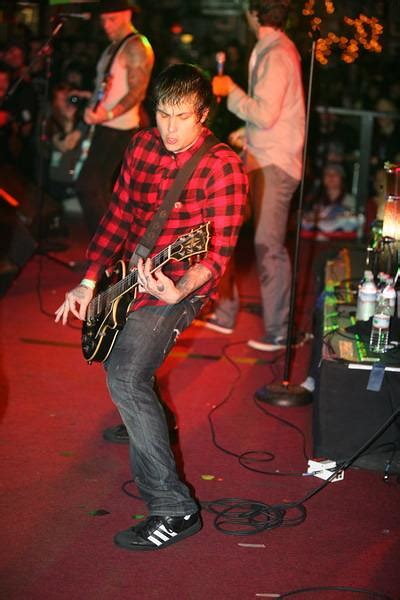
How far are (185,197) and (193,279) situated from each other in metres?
0.41

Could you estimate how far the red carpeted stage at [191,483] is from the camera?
11.8 ft

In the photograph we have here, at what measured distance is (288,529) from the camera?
4.05 metres

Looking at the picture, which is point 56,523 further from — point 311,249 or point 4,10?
point 4,10

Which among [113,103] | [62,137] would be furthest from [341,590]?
[62,137]

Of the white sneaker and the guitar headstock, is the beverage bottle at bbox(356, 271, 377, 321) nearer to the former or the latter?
the white sneaker

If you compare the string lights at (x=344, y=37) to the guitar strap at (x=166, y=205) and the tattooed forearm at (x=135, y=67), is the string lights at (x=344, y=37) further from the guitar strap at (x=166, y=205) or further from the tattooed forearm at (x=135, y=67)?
the tattooed forearm at (x=135, y=67)

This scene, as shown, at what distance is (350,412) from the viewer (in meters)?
4.66

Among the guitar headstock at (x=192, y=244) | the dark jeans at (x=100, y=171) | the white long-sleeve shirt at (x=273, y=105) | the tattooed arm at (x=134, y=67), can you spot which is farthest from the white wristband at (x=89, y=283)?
the tattooed arm at (x=134, y=67)

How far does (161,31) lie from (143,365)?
1274cm

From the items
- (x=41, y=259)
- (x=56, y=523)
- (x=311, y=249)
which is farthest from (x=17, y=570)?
(x=311, y=249)

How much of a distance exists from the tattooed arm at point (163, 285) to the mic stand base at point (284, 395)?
2147 mm

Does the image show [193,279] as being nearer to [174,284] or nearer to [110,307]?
[174,284]

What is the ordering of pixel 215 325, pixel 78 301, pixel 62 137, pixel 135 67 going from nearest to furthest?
pixel 78 301 → pixel 135 67 → pixel 215 325 → pixel 62 137

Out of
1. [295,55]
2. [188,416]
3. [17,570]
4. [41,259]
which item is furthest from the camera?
[41,259]
